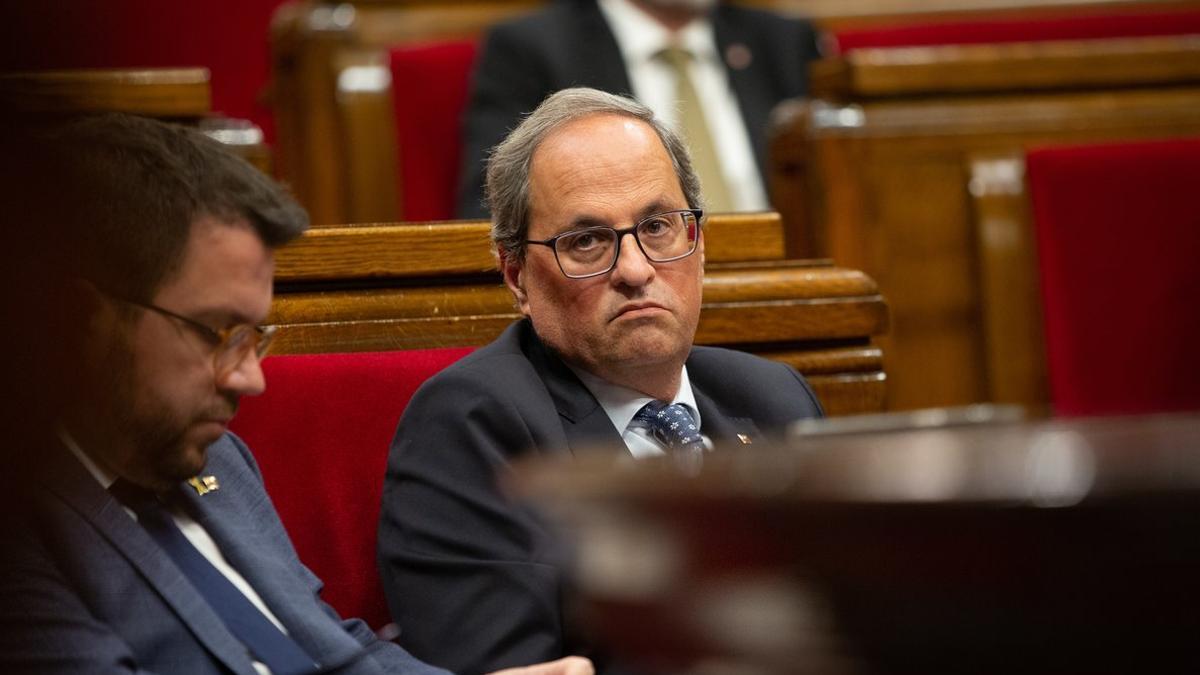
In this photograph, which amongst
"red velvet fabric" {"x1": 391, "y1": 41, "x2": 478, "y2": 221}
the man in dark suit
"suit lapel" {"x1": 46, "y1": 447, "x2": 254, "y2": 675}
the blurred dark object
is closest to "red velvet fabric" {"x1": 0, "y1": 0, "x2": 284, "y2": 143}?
"red velvet fabric" {"x1": 391, "y1": 41, "x2": 478, "y2": 221}

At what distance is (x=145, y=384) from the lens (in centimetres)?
82

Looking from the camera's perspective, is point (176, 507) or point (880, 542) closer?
point (880, 542)

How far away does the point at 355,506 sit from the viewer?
46.9 inches

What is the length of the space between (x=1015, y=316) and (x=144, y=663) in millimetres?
1220

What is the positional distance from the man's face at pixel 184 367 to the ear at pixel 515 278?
1.35ft

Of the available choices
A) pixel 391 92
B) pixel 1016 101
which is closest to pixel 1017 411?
pixel 1016 101

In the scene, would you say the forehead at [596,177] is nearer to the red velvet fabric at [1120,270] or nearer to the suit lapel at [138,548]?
the suit lapel at [138,548]

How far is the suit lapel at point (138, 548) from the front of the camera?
0.82m

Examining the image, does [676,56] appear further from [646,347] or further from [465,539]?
[465,539]

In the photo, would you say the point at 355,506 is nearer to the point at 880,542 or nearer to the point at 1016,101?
the point at 880,542

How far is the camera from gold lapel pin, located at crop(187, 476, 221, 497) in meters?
0.93

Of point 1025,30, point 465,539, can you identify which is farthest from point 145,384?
point 1025,30

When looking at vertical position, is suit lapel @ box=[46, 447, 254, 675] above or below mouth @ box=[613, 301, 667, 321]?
below

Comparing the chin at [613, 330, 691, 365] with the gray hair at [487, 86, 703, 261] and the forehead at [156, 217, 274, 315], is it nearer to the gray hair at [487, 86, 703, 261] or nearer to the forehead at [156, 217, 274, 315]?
the gray hair at [487, 86, 703, 261]
